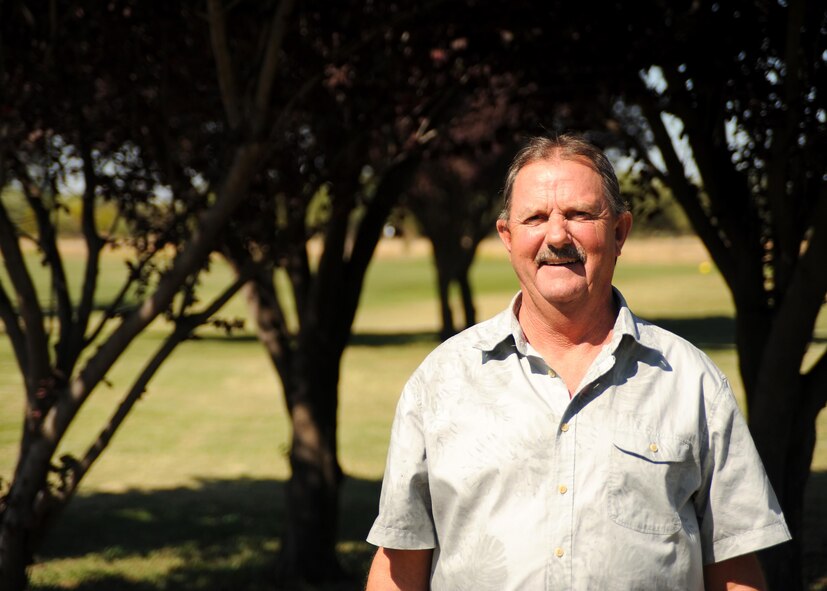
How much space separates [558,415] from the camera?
2.60 metres

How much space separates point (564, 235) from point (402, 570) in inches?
37.1

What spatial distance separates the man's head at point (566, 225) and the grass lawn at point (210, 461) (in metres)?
3.89

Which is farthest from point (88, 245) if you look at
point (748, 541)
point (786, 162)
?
point (748, 541)

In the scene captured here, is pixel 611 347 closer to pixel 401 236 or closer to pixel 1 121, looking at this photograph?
pixel 1 121

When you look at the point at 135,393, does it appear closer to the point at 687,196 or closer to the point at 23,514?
the point at 23,514

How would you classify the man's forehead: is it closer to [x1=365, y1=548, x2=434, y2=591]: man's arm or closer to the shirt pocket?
the shirt pocket

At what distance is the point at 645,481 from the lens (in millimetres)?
2549

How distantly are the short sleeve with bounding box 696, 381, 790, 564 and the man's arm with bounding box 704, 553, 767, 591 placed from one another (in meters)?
0.06

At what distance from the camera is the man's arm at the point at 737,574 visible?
2.66 m

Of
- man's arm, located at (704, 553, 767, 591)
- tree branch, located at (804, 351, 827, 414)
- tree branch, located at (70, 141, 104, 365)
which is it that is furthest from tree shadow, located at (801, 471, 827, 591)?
man's arm, located at (704, 553, 767, 591)

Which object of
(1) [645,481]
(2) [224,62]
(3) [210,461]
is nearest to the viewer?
(1) [645,481]

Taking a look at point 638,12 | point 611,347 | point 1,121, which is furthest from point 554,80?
point 611,347

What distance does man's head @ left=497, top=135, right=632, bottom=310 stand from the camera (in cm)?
268

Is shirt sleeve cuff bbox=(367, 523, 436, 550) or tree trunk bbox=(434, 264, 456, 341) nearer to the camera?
shirt sleeve cuff bbox=(367, 523, 436, 550)
